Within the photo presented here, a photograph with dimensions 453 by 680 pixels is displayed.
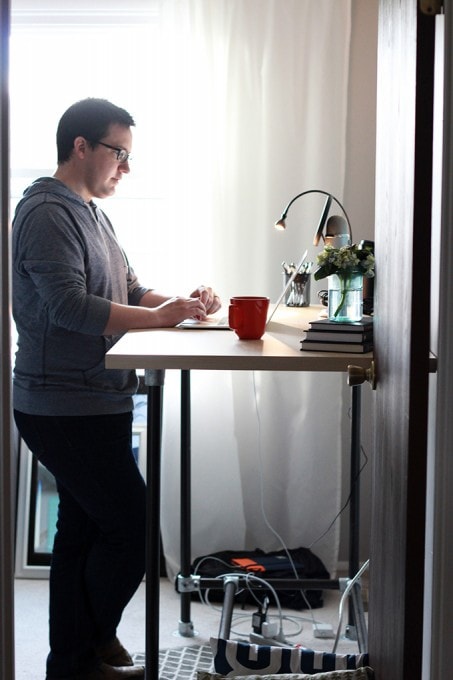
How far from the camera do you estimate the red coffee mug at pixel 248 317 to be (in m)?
2.19

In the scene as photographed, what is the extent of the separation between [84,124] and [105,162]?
107 mm

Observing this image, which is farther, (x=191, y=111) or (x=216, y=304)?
(x=191, y=111)

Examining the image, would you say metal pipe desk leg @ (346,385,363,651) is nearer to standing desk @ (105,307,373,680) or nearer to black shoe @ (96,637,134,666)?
standing desk @ (105,307,373,680)

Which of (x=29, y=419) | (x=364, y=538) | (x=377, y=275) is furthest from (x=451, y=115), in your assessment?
(x=364, y=538)

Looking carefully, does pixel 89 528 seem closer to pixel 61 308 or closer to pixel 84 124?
pixel 61 308

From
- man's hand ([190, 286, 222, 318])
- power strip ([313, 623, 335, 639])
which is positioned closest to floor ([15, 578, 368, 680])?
power strip ([313, 623, 335, 639])

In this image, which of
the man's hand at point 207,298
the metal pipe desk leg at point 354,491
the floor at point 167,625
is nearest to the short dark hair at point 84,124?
the man's hand at point 207,298

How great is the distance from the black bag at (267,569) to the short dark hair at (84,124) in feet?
4.89

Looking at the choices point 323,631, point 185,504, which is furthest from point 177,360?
point 323,631

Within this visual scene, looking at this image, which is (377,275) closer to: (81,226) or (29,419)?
(81,226)

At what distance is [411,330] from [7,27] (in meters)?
0.75

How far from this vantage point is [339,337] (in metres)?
1.97

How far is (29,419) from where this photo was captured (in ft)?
7.57

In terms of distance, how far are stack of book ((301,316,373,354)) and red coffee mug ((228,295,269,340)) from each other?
21 cm
